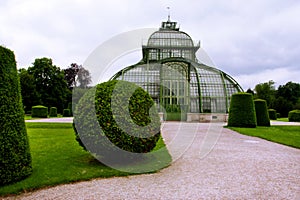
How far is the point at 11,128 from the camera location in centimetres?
400

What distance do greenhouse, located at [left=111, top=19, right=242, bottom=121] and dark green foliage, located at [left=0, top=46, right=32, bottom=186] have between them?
1944cm

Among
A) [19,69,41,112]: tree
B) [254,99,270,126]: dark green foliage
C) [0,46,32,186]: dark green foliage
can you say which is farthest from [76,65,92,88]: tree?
[0,46,32,186]: dark green foliage

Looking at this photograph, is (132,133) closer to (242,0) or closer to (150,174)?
(150,174)

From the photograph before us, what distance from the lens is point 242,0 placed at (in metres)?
9.26

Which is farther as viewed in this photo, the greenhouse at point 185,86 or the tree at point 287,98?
the tree at point 287,98

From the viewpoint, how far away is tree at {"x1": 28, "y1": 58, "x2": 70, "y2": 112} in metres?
40.5

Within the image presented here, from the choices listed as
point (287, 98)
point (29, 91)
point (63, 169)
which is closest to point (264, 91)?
point (287, 98)

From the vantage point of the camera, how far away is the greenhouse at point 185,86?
2441cm

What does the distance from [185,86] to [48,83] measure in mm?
26713

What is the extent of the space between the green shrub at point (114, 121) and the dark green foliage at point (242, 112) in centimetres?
1266

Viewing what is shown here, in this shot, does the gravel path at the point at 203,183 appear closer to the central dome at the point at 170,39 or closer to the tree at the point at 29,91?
the central dome at the point at 170,39

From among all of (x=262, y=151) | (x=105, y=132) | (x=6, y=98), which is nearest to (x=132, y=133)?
(x=105, y=132)

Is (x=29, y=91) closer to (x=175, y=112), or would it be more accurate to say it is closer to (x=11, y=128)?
(x=175, y=112)

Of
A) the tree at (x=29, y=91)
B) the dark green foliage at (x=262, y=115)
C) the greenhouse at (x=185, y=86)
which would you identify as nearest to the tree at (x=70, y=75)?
the tree at (x=29, y=91)
